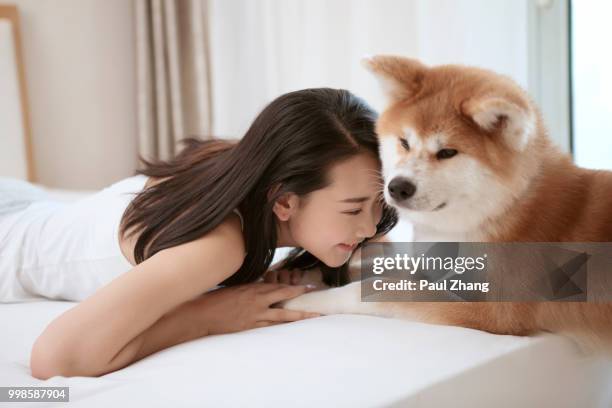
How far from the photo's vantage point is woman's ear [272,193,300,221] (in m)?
1.21

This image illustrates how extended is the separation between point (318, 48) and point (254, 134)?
1.92 m

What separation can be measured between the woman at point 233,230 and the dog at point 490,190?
0.41 ft

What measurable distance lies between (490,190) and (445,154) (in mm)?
98

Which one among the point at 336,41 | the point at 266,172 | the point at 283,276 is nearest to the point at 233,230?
the point at 266,172

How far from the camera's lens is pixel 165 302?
1013 millimetres

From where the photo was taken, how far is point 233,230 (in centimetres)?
115

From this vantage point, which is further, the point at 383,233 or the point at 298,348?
the point at 383,233

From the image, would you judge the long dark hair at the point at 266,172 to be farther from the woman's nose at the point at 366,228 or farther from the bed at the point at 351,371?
the bed at the point at 351,371

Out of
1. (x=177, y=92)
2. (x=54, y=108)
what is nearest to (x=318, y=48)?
(x=177, y=92)

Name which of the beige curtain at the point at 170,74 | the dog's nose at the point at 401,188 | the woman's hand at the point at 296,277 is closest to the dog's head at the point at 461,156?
the dog's nose at the point at 401,188

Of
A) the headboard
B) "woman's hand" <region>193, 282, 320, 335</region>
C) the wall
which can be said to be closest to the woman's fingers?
"woman's hand" <region>193, 282, 320, 335</region>

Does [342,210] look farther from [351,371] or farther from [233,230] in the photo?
[351,371]

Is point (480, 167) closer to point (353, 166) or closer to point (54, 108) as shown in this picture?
point (353, 166)

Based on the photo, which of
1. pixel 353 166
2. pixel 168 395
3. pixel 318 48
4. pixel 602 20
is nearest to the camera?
pixel 168 395
